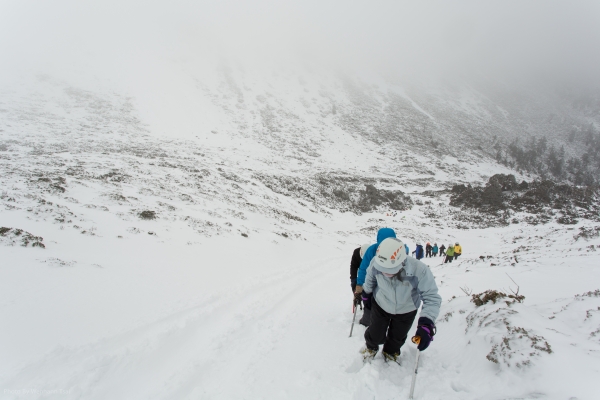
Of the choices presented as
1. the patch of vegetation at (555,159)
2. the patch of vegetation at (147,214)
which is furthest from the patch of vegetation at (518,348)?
the patch of vegetation at (555,159)

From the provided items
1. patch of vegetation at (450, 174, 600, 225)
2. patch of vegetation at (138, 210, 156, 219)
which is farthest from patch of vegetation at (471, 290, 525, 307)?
patch of vegetation at (450, 174, 600, 225)

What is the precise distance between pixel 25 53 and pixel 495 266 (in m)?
88.5

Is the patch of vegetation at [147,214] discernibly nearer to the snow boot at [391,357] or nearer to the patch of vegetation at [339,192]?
the snow boot at [391,357]

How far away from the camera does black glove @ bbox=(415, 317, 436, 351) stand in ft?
11.0

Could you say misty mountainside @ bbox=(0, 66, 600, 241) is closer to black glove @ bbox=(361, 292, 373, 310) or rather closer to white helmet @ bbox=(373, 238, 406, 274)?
black glove @ bbox=(361, 292, 373, 310)

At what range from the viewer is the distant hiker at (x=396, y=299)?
3420mm

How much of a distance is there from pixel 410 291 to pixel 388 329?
91 cm

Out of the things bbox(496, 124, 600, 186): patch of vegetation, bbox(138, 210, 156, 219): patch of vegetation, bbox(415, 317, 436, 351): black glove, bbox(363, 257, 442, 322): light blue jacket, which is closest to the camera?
bbox(415, 317, 436, 351): black glove

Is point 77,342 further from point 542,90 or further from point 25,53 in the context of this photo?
point 542,90

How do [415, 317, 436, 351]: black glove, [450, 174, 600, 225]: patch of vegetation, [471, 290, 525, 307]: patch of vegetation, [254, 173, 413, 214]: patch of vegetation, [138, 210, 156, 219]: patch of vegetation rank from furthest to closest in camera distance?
[254, 173, 413, 214]: patch of vegetation
[450, 174, 600, 225]: patch of vegetation
[138, 210, 156, 219]: patch of vegetation
[471, 290, 525, 307]: patch of vegetation
[415, 317, 436, 351]: black glove

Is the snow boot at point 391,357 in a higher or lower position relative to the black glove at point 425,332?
lower

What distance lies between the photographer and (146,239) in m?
10.1

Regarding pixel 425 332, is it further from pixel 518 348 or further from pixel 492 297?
pixel 492 297

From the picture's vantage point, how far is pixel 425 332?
337cm
